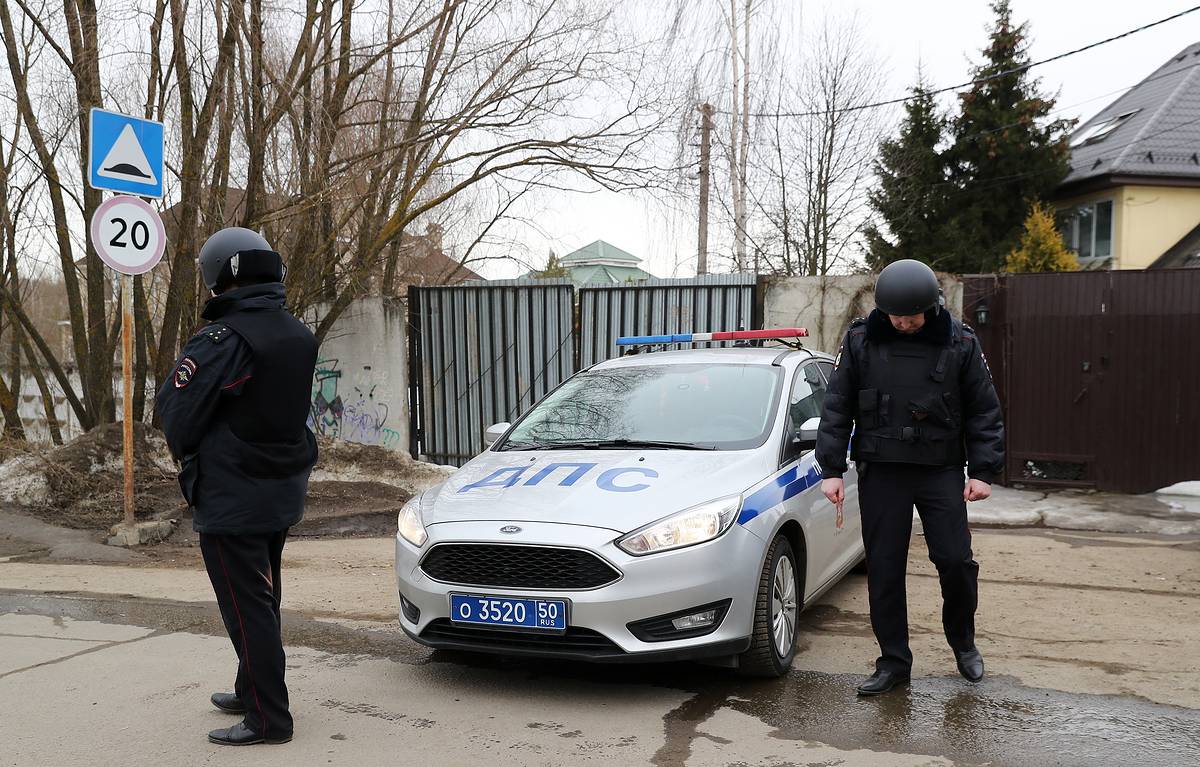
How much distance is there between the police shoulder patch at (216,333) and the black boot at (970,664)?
3557 mm

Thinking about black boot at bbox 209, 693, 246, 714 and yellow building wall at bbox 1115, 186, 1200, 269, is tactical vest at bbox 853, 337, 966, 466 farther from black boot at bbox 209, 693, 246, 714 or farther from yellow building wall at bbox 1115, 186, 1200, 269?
yellow building wall at bbox 1115, 186, 1200, 269

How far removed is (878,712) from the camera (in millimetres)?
4062

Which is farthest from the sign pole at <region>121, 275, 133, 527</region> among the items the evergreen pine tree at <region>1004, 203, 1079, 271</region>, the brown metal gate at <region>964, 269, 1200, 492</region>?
the evergreen pine tree at <region>1004, 203, 1079, 271</region>

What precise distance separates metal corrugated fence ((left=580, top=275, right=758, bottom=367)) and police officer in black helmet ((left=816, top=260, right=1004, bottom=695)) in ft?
20.5

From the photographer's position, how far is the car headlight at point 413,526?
444 centimetres

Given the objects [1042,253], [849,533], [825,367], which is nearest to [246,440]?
[849,533]

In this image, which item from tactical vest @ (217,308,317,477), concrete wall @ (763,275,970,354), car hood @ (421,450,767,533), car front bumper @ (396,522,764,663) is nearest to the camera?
tactical vest @ (217,308,317,477)

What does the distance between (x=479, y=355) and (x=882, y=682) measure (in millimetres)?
8158

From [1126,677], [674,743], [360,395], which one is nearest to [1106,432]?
[1126,677]

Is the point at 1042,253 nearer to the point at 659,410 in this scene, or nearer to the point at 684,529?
the point at 659,410

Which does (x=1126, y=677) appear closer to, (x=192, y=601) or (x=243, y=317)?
(x=243, y=317)

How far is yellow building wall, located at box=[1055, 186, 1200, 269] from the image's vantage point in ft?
81.3

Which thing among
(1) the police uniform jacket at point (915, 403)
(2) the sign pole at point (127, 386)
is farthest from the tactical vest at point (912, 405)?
(2) the sign pole at point (127, 386)

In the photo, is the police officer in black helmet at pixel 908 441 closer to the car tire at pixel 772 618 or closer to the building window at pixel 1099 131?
the car tire at pixel 772 618
